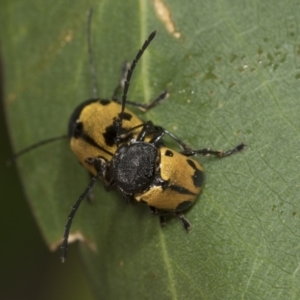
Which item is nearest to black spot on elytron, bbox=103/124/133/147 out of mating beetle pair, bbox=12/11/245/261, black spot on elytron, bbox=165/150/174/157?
mating beetle pair, bbox=12/11/245/261

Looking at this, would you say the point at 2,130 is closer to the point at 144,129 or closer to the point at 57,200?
the point at 57,200

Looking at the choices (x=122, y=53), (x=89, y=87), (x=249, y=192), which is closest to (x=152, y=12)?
(x=122, y=53)

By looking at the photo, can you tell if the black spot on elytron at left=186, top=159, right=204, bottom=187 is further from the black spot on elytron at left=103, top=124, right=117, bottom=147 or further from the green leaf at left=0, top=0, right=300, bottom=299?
the black spot on elytron at left=103, top=124, right=117, bottom=147

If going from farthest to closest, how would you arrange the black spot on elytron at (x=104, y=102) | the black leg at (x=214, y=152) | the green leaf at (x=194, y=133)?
1. the black spot on elytron at (x=104, y=102)
2. the black leg at (x=214, y=152)
3. the green leaf at (x=194, y=133)

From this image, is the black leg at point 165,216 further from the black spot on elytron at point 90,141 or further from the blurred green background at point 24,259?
the blurred green background at point 24,259

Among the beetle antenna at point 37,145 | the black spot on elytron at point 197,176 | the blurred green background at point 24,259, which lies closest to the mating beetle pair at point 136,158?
the black spot on elytron at point 197,176

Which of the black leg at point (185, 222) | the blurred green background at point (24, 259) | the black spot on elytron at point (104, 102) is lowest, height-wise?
the blurred green background at point (24, 259)

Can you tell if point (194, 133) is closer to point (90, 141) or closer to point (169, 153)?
point (169, 153)
